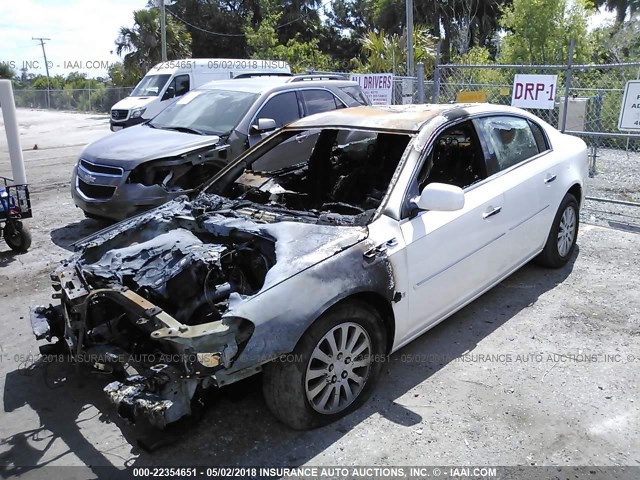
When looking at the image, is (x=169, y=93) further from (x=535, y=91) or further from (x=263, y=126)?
(x=535, y=91)

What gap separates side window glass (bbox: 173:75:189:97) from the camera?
17.6 metres

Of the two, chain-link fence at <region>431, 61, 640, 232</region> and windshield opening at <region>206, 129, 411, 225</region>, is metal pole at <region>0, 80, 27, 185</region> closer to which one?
windshield opening at <region>206, 129, 411, 225</region>

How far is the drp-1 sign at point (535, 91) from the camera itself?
8.07 m

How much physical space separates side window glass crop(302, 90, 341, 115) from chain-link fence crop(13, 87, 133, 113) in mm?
28003

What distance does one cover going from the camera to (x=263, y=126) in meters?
7.05

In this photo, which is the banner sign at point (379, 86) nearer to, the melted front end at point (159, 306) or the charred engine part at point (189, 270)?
the melted front end at point (159, 306)

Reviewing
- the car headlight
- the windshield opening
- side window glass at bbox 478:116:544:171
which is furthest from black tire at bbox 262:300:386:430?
the car headlight

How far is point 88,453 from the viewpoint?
3158 millimetres

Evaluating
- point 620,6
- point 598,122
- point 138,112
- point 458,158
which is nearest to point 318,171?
point 458,158

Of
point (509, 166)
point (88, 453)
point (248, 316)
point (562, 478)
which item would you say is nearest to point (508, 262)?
point (509, 166)

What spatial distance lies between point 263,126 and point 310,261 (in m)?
4.24

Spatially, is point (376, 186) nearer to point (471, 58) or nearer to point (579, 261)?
point (579, 261)

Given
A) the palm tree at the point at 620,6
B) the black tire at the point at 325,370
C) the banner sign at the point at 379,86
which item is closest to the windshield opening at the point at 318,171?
the black tire at the point at 325,370

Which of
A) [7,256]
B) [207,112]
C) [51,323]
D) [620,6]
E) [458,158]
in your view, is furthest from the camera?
[620,6]
